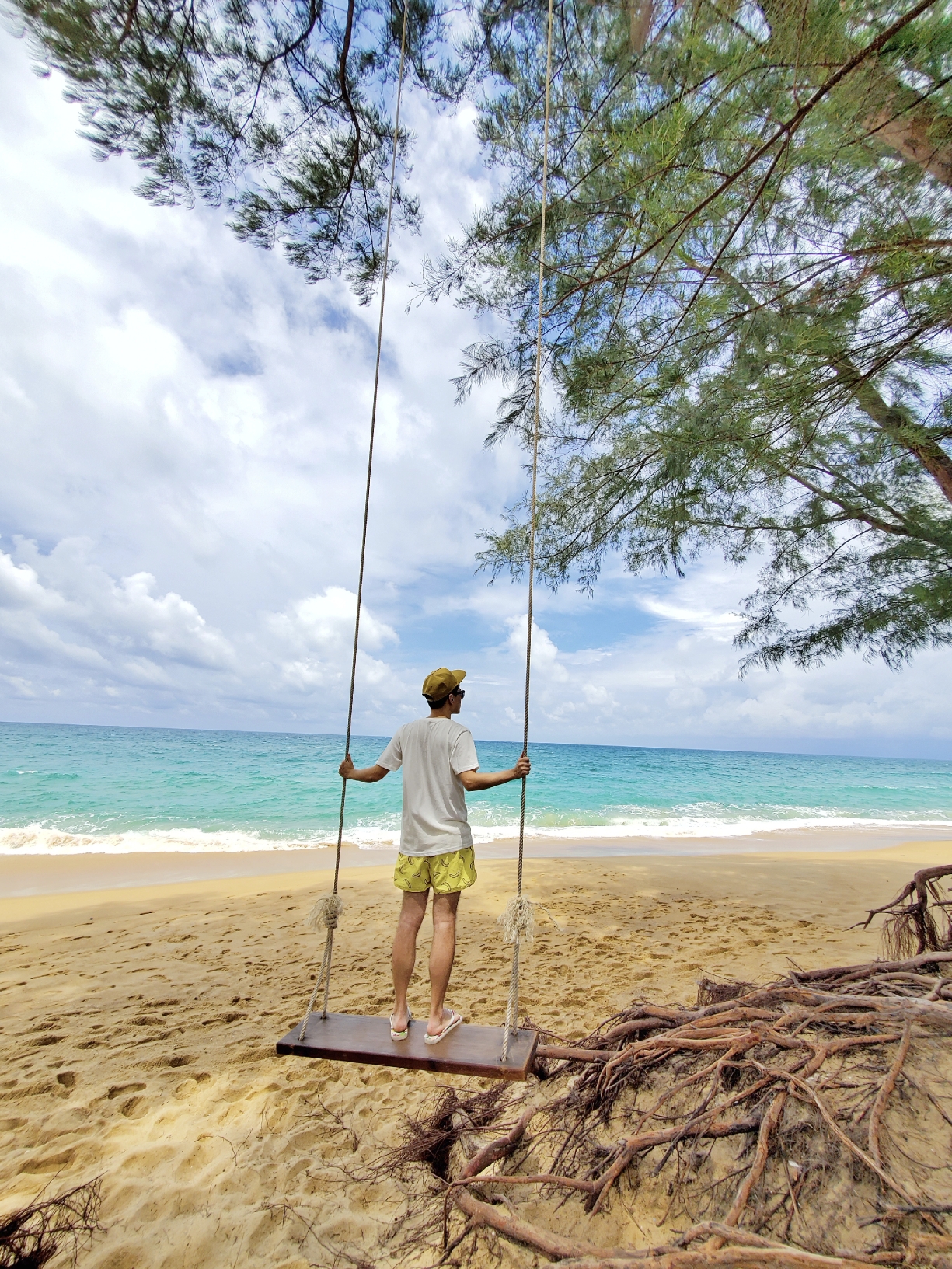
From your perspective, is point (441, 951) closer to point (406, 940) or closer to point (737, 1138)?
point (406, 940)

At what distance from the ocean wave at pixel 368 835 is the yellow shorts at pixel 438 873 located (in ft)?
22.4

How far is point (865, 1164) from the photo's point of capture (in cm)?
124

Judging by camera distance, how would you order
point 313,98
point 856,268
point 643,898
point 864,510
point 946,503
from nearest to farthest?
point 856,268, point 313,98, point 946,503, point 864,510, point 643,898

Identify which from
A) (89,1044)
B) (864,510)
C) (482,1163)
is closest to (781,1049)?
(482,1163)

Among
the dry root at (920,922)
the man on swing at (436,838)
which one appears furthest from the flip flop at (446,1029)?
the dry root at (920,922)

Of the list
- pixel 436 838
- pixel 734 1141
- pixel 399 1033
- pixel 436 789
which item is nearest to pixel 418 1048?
pixel 399 1033

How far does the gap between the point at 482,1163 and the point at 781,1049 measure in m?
0.79

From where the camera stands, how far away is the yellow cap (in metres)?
2.30

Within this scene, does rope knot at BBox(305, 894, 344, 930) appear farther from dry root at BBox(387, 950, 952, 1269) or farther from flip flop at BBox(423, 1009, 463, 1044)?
dry root at BBox(387, 950, 952, 1269)

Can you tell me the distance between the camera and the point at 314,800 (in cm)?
1412

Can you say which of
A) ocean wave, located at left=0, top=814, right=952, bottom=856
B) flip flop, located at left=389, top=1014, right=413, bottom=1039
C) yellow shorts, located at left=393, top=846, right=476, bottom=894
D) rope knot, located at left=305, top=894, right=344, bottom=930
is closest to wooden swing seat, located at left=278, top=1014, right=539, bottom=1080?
flip flop, located at left=389, top=1014, right=413, bottom=1039

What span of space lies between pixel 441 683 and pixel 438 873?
65cm

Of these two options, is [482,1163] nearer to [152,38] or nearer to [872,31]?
[872,31]

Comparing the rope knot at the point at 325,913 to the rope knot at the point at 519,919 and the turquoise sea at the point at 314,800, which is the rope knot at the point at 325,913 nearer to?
the rope knot at the point at 519,919
